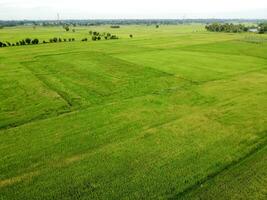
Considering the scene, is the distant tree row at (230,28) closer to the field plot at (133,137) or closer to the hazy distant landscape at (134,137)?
the hazy distant landscape at (134,137)

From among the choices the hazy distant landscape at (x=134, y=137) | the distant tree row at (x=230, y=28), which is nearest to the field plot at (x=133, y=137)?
the hazy distant landscape at (x=134, y=137)

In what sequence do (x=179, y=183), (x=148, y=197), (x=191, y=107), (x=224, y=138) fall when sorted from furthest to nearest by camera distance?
1. (x=191, y=107)
2. (x=224, y=138)
3. (x=179, y=183)
4. (x=148, y=197)

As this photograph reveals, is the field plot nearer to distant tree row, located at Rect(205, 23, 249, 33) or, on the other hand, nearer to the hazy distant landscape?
the hazy distant landscape

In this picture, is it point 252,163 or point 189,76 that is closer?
point 252,163

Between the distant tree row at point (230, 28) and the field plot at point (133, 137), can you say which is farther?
the distant tree row at point (230, 28)

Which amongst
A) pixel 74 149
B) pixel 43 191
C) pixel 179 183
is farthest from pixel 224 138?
pixel 43 191

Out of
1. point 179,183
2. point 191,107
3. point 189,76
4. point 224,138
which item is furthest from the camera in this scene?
point 189,76

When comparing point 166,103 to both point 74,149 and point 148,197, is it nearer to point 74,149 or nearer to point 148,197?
point 74,149

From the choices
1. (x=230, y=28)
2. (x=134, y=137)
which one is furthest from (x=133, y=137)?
(x=230, y=28)
